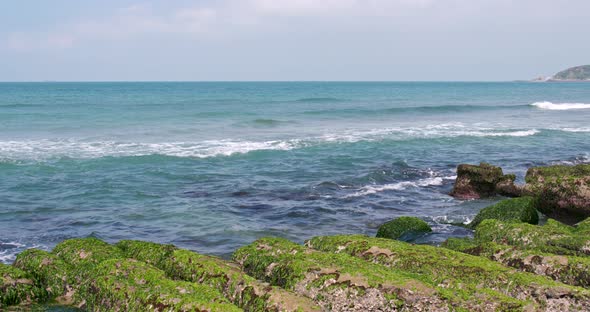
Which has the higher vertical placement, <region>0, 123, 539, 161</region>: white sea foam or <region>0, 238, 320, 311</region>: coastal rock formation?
<region>0, 238, 320, 311</region>: coastal rock formation

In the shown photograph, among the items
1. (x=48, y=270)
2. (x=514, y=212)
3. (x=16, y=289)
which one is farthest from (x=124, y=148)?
(x=16, y=289)

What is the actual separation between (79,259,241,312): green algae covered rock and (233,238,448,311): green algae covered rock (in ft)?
4.52

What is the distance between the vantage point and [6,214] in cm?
1812

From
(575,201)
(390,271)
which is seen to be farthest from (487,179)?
(390,271)

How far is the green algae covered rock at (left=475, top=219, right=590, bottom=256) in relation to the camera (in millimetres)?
10602

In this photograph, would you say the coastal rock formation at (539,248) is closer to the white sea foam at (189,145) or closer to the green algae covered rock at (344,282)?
the green algae covered rock at (344,282)

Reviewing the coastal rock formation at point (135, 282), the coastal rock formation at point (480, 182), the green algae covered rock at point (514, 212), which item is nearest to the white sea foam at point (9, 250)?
the coastal rock formation at point (135, 282)

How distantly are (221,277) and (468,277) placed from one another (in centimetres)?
388

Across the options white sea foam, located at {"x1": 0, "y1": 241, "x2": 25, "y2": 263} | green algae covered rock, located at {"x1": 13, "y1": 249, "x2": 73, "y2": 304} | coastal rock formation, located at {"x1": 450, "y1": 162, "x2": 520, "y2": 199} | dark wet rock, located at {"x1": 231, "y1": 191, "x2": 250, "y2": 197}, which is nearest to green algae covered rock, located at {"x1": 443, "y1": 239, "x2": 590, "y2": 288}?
green algae covered rock, located at {"x1": 13, "y1": 249, "x2": 73, "y2": 304}

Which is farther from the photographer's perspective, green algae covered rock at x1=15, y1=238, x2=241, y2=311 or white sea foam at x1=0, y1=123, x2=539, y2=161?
white sea foam at x1=0, y1=123, x2=539, y2=161

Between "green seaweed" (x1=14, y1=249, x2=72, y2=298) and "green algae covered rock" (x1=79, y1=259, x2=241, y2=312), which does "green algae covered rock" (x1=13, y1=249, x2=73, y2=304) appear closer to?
"green seaweed" (x1=14, y1=249, x2=72, y2=298)

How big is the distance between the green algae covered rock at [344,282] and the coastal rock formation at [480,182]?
41.6ft

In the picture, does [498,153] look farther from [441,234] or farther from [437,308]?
[437,308]

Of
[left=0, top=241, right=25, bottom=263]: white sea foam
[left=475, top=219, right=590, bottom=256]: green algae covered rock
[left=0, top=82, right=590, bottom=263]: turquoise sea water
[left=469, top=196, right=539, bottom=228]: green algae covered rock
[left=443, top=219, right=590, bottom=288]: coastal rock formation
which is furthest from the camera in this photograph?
[left=0, top=82, right=590, bottom=263]: turquoise sea water
